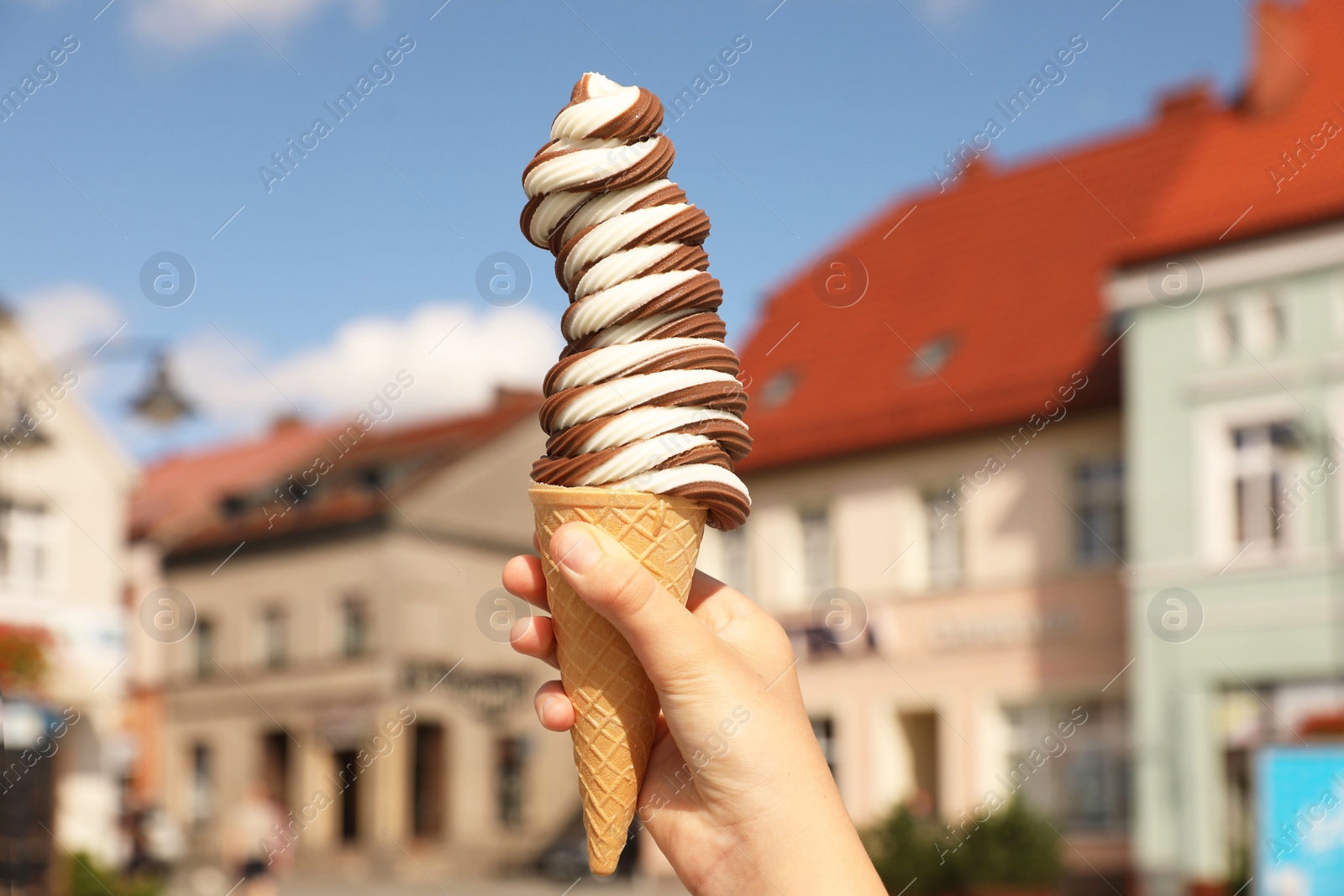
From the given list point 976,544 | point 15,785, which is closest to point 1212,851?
point 976,544

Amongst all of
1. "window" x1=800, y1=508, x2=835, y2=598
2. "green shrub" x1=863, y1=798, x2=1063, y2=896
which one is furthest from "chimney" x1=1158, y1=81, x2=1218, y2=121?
"green shrub" x1=863, y1=798, x2=1063, y2=896

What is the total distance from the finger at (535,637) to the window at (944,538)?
25.4m

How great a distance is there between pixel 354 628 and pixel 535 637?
38806mm

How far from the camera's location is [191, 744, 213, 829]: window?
43.2 m

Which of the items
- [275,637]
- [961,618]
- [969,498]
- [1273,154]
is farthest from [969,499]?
[275,637]

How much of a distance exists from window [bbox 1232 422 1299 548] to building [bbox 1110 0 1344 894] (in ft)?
0.09

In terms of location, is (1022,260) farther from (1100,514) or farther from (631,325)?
(631,325)

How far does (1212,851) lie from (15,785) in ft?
54.9

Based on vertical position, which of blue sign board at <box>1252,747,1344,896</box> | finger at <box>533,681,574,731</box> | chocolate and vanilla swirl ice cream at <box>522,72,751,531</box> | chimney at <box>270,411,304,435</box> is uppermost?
chimney at <box>270,411,304,435</box>

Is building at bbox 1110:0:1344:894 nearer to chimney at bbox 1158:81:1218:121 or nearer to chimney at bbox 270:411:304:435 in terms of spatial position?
chimney at bbox 1158:81:1218:121

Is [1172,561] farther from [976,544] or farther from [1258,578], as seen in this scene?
[976,544]

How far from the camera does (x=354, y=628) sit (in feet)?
134

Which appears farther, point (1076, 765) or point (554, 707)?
point (1076, 765)

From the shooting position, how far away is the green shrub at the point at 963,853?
17.4 m
